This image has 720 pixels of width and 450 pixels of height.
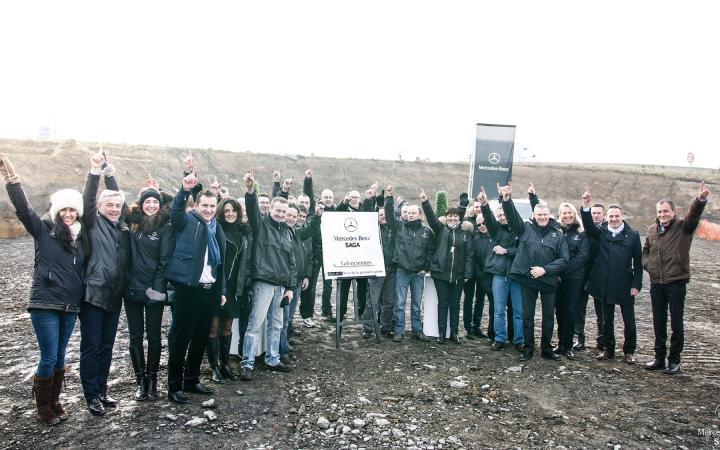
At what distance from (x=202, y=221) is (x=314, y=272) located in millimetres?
4375

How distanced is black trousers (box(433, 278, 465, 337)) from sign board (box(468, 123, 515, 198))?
30.8ft

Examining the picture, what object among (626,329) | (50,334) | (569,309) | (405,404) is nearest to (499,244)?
(569,309)

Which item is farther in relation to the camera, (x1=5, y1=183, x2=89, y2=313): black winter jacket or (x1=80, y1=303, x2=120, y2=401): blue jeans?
(x1=80, y1=303, x2=120, y2=401): blue jeans

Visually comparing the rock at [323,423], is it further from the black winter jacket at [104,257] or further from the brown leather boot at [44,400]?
the brown leather boot at [44,400]

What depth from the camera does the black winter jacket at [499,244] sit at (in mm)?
8156

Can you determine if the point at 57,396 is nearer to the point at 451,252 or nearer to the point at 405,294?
the point at 405,294

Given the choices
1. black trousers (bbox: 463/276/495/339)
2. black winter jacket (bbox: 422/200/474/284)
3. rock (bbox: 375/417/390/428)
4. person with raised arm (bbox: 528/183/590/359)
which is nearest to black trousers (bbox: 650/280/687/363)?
person with raised arm (bbox: 528/183/590/359)

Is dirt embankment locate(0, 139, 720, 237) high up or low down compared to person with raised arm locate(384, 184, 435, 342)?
up

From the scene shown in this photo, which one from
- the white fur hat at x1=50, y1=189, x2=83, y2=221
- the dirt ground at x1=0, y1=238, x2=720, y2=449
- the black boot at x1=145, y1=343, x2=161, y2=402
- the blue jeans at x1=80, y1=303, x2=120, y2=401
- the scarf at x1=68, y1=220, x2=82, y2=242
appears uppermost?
the white fur hat at x1=50, y1=189, x2=83, y2=221

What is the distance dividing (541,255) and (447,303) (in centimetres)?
178

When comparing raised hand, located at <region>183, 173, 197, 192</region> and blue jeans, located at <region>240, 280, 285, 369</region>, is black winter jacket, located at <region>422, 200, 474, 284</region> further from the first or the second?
raised hand, located at <region>183, 173, 197, 192</region>

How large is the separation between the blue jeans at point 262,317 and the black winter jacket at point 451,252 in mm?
2874

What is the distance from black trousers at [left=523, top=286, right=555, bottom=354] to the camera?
7.67 metres

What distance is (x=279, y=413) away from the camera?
550 cm
